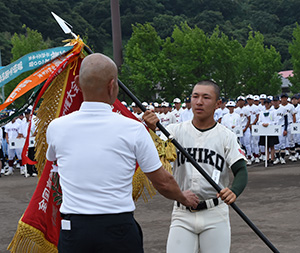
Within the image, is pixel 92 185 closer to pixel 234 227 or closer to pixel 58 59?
pixel 58 59

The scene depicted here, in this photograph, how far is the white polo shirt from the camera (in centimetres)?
263

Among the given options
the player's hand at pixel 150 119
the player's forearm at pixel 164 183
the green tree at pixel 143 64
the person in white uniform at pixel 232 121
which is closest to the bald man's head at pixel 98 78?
the player's forearm at pixel 164 183

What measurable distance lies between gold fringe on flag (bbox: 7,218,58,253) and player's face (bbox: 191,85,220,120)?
5.26 feet

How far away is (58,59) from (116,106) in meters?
0.69

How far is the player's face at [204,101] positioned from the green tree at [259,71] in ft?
143

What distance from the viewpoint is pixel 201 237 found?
146 inches

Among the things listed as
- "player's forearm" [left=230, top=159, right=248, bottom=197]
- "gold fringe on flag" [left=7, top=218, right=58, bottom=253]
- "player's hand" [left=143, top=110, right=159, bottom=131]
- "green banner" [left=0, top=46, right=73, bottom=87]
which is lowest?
"gold fringe on flag" [left=7, top=218, right=58, bottom=253]

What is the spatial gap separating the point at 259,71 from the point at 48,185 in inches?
1819

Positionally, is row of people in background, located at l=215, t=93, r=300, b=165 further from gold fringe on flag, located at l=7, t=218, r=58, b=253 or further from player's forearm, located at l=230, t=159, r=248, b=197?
gold fringe on flag, located at l=7, t=218, r=58, b=253

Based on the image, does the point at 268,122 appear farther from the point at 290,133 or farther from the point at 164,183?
the point at 164,183

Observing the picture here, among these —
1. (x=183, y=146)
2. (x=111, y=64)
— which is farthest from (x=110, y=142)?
(x=183, y=146)

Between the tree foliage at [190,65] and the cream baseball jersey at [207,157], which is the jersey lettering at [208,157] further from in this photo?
the tree foliage at [190,65]

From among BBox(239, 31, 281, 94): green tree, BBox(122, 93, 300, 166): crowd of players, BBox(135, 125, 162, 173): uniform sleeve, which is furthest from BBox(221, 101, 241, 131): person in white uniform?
BBox(239, 31, 281, 94): green tree

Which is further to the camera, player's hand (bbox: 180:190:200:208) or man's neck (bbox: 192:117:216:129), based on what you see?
man's neck (bbox: 192:117:216:129)
